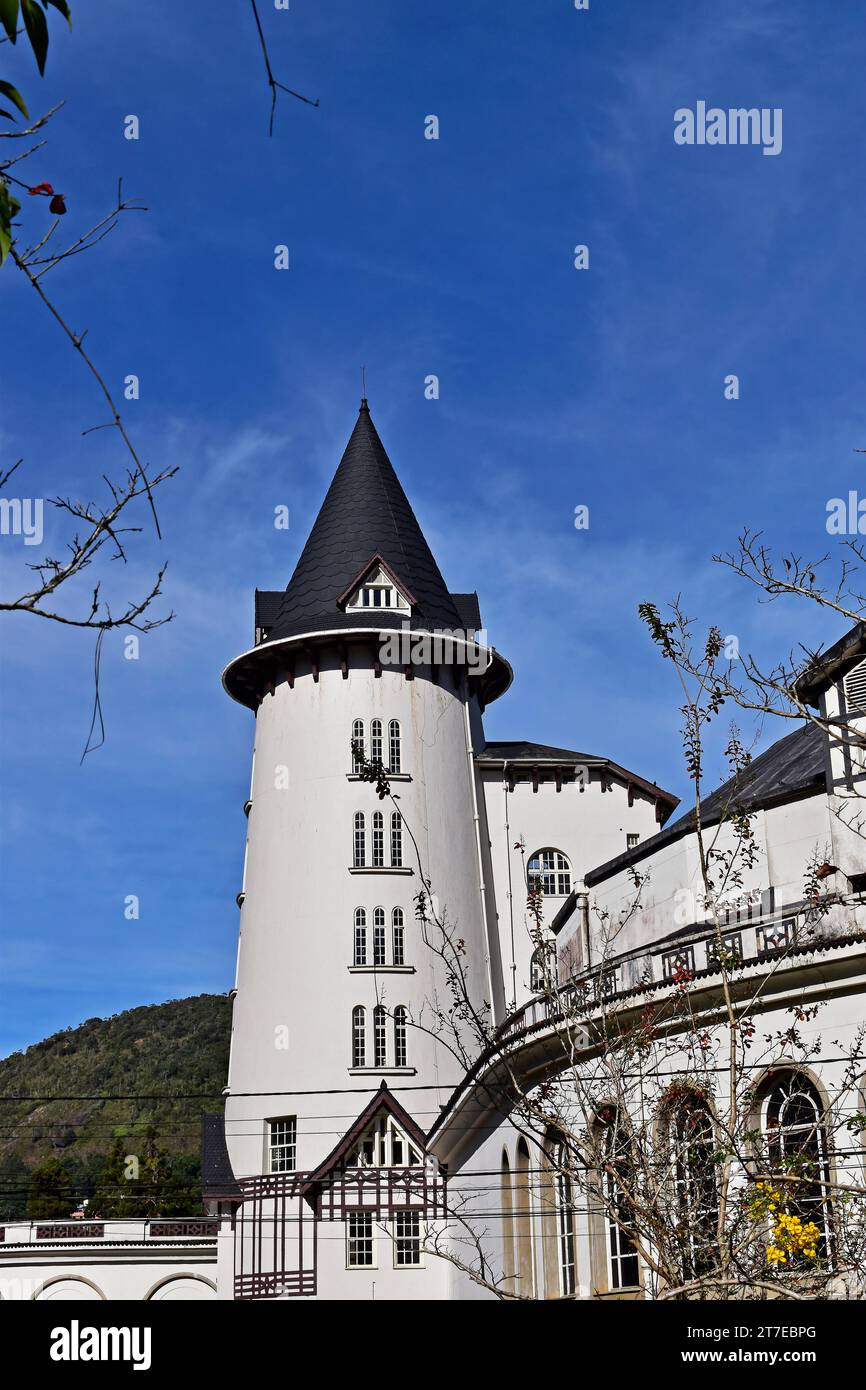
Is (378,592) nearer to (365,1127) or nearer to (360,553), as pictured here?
(360,553)

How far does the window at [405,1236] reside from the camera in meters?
33.9

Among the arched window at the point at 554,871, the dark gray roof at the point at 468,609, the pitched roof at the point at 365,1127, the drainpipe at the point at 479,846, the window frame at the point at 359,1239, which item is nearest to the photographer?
the window frame at the point at 359,1239

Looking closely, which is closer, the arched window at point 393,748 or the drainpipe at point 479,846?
the arched window at point 393,748

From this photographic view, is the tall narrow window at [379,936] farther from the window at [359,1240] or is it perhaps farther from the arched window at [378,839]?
the window at [359,1240]

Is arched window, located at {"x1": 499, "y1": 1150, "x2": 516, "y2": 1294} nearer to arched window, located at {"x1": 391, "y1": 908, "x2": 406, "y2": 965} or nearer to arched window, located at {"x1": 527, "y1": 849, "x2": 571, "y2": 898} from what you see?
arched window, located at {"x1": 391, "y1": 908, "x2": 406, "y2": 965}

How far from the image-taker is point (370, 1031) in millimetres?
36719

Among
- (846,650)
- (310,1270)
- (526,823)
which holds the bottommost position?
(310,1270)

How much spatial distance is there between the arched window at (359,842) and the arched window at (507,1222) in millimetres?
12985

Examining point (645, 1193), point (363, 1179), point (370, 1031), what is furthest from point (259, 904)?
point (645, 1193)

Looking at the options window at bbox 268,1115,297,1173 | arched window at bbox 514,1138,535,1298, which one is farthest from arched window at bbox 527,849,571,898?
arched window at bbox 514,1138,535,1298

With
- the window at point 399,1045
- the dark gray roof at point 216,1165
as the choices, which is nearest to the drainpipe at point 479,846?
the window at point 399,1045

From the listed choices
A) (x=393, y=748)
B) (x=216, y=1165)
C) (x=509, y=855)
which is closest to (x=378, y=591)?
(x=393, y=748)
